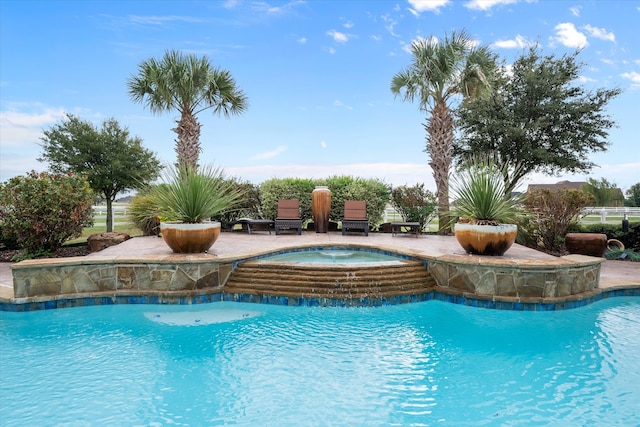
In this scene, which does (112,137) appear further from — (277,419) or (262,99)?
(277,419)

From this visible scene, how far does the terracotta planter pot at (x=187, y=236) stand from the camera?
24.1 ft

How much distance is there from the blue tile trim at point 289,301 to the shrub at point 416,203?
6.98m

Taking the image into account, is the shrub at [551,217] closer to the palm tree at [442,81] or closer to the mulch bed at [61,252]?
the palm tree at [442,81]

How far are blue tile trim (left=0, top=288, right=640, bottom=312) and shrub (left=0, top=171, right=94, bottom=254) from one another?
4000 millimetres

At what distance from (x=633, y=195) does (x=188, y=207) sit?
166 feet

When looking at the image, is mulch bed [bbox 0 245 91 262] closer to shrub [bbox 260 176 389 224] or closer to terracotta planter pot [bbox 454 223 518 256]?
shrub [bbox 260 176 389 224]

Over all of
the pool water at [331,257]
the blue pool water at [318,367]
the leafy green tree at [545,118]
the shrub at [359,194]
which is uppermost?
the leafy green tree at [545,118]

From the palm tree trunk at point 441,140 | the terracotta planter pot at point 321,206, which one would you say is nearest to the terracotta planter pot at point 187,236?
the terracotta planter pot at point 321,206

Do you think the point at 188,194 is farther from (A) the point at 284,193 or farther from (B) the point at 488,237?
(A) the point at 284,193

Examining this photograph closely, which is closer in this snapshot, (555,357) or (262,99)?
(555,357)

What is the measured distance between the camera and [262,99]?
16062 mm

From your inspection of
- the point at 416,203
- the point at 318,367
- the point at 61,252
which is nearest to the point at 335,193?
the point at 416,203

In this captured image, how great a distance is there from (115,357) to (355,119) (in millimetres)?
15879

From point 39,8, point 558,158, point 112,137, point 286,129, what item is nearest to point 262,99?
point 286,129
